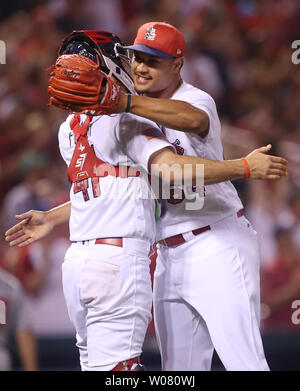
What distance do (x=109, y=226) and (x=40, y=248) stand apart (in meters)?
2.25

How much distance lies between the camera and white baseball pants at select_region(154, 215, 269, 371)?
2203mm

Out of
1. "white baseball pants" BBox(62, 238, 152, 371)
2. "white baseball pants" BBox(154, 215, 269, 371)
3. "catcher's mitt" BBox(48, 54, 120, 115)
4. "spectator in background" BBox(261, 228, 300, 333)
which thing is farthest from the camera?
"spectator in background" BBox(261, 228, 300, 333)

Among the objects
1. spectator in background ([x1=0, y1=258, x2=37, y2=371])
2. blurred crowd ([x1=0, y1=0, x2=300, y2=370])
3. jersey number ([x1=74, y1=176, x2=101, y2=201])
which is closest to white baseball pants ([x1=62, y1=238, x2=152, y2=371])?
jersey number ([x1=74, y1=176, x2=101, y2=201])

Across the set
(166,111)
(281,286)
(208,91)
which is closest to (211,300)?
(166,111)

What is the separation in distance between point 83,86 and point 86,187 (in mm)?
374

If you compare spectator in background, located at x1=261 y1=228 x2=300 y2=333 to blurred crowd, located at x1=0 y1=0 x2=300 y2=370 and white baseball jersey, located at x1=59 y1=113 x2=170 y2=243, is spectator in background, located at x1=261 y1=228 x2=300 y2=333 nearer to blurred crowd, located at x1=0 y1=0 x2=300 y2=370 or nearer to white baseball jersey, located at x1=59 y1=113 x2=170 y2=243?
blurred crowd, located at x1=0 y1=0 x2=300 y2=370

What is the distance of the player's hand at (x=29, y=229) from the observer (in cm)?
244

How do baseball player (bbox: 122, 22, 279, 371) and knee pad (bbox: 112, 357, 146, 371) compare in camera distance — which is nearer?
knee pad (bbox: 112, 357, 146, 371)

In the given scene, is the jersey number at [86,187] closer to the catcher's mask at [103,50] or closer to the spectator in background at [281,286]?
the catcher's mask at [103,50]

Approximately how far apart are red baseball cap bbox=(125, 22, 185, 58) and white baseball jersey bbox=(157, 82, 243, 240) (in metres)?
0.15

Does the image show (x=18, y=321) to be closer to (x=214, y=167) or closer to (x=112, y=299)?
(x=112, y=299)

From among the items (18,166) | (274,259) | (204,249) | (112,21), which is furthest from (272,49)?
(204,249)

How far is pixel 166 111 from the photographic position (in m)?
2.02

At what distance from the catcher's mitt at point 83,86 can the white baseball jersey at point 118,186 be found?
14 cm
